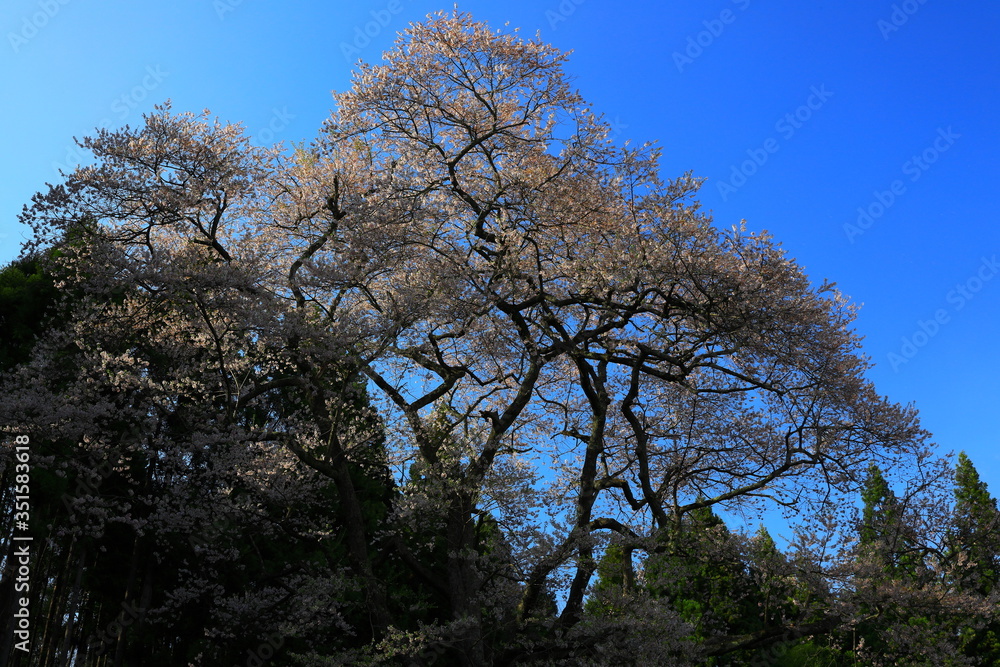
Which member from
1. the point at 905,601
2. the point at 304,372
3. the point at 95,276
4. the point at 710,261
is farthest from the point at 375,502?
the point at 905,601

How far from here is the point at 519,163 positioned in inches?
442

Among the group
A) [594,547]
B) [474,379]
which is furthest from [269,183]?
[594,547]

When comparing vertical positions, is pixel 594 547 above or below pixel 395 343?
below

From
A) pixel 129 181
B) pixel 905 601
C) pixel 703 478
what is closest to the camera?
pixel 905 601

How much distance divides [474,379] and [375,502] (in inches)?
158

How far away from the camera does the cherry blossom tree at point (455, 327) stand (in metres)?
9.48

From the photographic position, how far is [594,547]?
9453mm

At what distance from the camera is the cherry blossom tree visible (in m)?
9.48

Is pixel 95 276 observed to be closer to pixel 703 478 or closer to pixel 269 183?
pixel 269 183

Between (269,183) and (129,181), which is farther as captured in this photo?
(269,183)

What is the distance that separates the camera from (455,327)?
11.1 m

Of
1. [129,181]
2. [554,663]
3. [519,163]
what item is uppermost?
[519,163]

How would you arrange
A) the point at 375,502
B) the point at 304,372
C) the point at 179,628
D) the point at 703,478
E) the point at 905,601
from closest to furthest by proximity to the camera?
the point at 905,601
the point at 304,372
the point at 703,478
the point at 179,628
the point at 375,502

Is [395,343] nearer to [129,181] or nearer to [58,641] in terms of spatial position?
[129,181]
